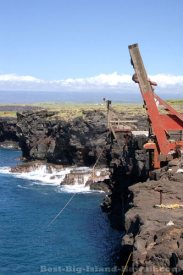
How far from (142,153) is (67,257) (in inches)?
606

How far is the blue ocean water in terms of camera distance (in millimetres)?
47531

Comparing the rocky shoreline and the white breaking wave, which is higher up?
the rocky shoreline

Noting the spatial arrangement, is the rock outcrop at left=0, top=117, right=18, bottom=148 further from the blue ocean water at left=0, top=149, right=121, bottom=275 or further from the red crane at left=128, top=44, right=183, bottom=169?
the red crane at left=128, top=44, right=183, bottom=169

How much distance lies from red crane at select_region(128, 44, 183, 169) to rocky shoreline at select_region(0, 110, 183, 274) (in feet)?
9.55

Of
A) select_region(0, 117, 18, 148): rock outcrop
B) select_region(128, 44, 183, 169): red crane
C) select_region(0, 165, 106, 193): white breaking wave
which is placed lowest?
select_region(0, 165, 106, 193): white breaking wave

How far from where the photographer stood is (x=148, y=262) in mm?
24562

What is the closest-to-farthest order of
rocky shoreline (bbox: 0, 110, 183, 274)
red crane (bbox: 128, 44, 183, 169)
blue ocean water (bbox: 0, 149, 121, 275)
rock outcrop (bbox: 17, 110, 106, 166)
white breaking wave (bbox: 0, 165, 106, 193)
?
rocky shoreline (bbox: 0, 110, 183, 274) → blue ocean water (bbox: 0, 149, 121, 275) → red crane (bbox: 128, 44, 183, 169) → white breaking wave (bbox: 0, 165, 106, 193) → rock outcrop (bbox: 17, 110, 106, 166)

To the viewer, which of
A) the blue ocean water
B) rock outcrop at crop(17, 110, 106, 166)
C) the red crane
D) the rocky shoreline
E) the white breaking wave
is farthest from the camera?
rock outcrop at crop(17, 110, 106, 166)

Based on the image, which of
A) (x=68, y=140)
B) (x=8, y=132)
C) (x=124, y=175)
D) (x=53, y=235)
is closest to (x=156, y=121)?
(x=124, y=175)

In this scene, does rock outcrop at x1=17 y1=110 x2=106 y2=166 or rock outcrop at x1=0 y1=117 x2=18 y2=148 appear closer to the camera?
rock outcrop at x1=17 y1=110 x2=106 y2=166

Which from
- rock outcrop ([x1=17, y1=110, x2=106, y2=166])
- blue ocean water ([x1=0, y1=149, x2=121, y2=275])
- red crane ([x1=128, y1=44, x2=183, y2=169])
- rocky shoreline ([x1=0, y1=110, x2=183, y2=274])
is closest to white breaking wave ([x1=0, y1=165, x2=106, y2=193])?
rocky shoreline ([x1=0, y1=110, x2=183, y2=274])

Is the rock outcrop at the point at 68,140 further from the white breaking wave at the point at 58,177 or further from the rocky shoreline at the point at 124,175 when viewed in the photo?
the white breaking wave at the point at 58,177

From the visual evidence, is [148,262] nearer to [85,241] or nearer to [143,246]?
[143,246]

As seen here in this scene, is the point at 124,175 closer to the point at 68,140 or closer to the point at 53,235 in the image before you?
the point at 53,235
